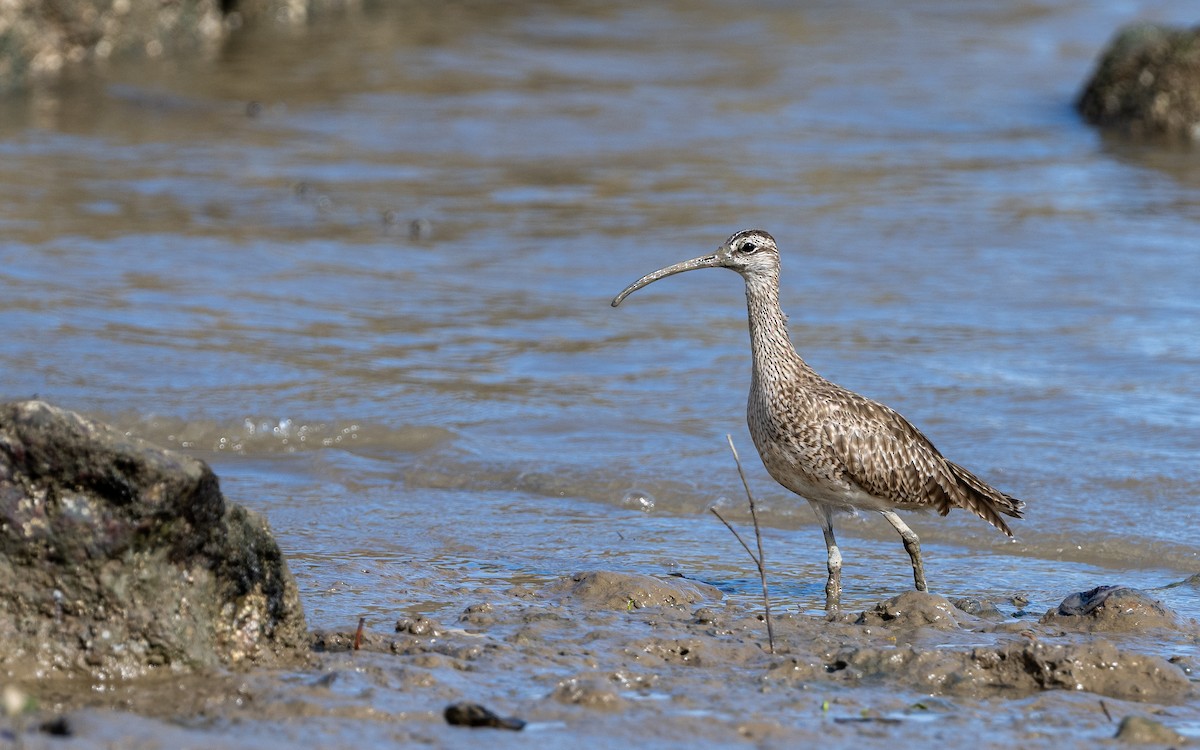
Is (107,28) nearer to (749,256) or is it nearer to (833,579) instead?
(749,256)

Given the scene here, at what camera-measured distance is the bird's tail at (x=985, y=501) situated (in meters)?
7.36

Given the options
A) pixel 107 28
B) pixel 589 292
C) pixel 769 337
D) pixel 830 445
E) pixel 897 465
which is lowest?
pixel 589 292

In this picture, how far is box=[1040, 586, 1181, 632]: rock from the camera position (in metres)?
6.19

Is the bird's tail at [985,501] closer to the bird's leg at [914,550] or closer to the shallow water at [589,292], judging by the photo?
the shallow water at [589,292]

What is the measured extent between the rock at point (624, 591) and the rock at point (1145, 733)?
194 cm

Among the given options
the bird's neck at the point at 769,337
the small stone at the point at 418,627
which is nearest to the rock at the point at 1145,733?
the small stone at the point at 418,627

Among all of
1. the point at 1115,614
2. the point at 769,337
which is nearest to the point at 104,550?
the point at 769,337

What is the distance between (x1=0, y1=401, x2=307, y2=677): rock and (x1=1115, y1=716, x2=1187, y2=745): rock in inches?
110

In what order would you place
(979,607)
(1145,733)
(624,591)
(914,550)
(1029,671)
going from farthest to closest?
(914,550), (979,607), (624,591), (1029,671), (1145,733)

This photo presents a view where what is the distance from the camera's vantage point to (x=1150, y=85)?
18.3 m

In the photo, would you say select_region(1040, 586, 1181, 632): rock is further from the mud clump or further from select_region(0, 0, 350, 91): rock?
select_region(0, 0, 350, 91): rock

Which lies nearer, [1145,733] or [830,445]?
[1145,733]

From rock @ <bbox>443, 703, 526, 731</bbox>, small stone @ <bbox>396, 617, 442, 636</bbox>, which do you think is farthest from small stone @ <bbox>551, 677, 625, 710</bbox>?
small stone @ <bbox>396, 617, 442, 636</bbox>

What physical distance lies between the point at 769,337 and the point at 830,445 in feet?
1.98
